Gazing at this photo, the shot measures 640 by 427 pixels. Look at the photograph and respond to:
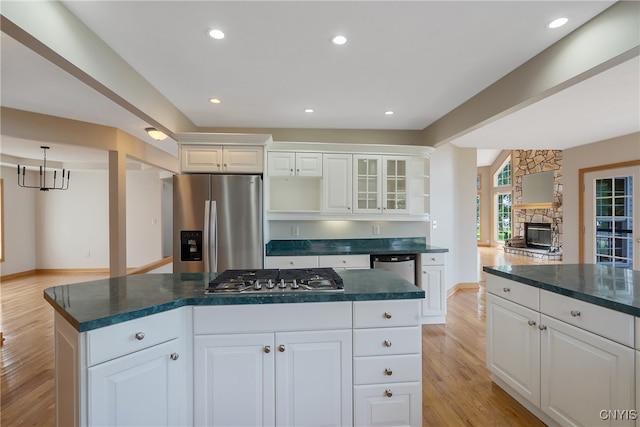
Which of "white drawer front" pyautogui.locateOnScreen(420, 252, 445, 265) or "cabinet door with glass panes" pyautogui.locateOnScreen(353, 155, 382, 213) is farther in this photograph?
"cabinet door with glass panes" pyautogui.locateOnScreen(353, 155, 382, 213)

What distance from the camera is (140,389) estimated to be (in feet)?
4.40

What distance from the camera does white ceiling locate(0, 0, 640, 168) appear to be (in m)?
1.78

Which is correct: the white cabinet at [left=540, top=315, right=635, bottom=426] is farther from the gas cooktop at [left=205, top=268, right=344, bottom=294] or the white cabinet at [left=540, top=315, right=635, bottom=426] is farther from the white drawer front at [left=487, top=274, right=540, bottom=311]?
the gas cooktop at [left=205, top=268, right=344, bottom=294]

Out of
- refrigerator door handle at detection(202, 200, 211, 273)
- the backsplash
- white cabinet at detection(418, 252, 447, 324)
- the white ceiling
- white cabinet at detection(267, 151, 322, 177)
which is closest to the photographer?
the white ceiling

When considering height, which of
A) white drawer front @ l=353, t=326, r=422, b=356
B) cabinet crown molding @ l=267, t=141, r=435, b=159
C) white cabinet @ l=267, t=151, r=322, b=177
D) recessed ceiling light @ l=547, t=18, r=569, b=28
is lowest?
white drawer front @ l=353, t=326, r=422, b=356

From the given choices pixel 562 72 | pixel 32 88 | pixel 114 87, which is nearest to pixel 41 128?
pixel 32 88

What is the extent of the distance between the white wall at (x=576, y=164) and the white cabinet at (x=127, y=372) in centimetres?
661

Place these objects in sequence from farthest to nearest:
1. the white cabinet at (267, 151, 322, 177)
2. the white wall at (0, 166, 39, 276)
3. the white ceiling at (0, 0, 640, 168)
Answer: the white wall at (0, 166, 39, 276), the white cabinet at (267, 151, 322, 177), the white ceiling at (0, 0, 640, 168)

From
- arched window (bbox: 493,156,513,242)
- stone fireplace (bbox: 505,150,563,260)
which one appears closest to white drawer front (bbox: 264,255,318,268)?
stone fireplace (bbox: 505,150,563,260)

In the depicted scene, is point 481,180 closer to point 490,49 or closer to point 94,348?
point 490,49

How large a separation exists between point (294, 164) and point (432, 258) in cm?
205

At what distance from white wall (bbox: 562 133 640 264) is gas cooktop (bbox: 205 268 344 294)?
18.8 feet

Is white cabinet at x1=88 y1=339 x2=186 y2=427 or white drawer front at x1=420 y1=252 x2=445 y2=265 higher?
white drawer front at x1=420 y1=252 x2=445 y2=265

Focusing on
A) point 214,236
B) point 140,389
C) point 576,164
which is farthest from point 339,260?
point 576,164
